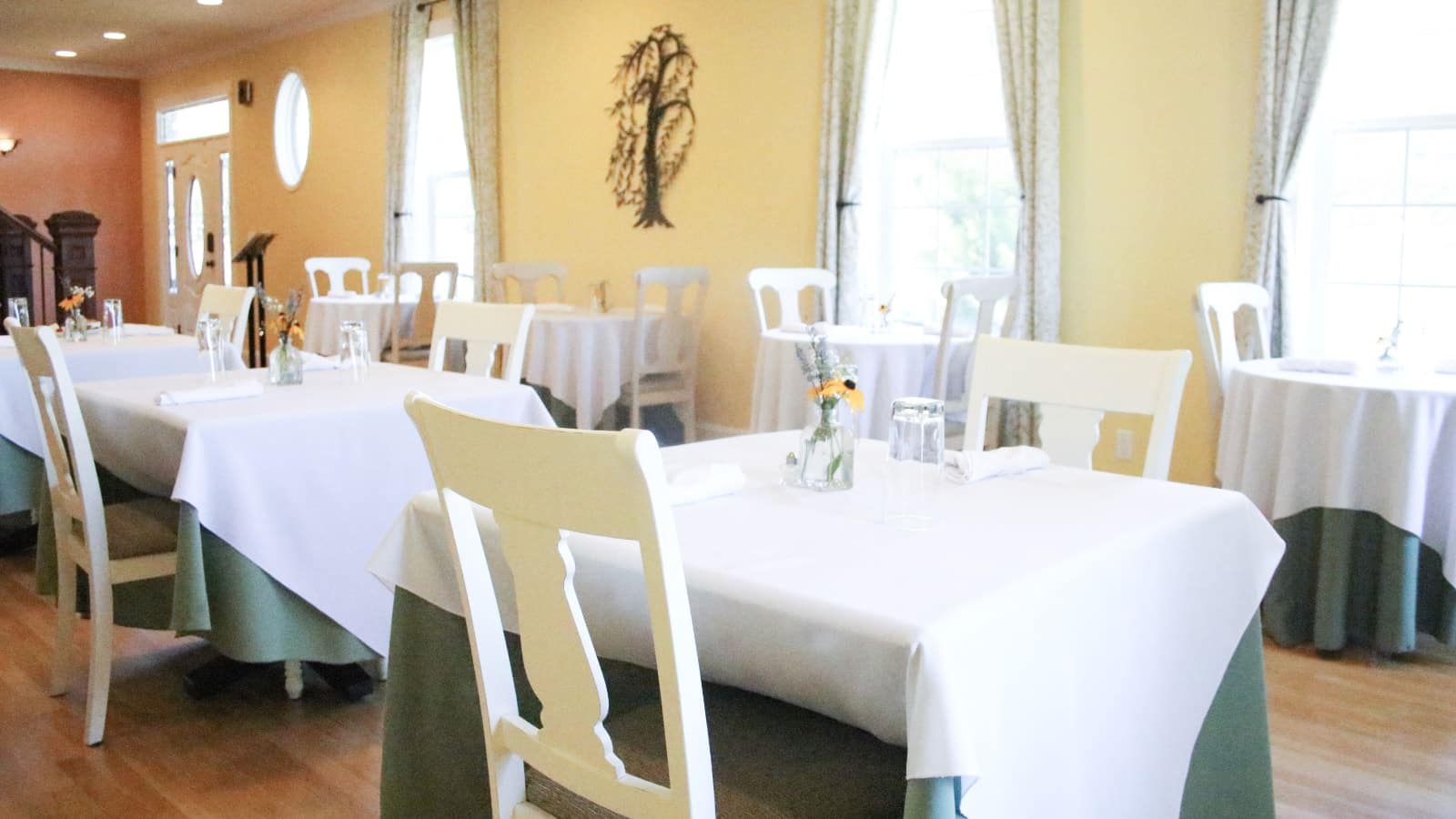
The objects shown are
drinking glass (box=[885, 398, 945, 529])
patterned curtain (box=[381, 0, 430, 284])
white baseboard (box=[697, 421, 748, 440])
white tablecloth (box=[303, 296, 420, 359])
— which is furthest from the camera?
patterned curtain (box=[381, 0, 430, 284])

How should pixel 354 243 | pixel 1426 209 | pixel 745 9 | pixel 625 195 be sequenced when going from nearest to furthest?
1. pixel 1426 209
2. pixel 745 9
3. pixel 625 195
4. pixel 354 243

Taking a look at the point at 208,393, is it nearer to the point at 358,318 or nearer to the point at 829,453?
the point at 829,453

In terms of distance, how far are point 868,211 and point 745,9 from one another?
128 centimetres

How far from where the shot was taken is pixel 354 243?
9289mm

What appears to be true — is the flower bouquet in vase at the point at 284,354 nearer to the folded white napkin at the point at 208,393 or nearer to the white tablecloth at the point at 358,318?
the folded white napkin at the point at 208,393

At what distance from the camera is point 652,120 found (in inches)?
265

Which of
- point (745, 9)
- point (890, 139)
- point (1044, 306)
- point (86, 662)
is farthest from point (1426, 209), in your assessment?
point (86, 662)

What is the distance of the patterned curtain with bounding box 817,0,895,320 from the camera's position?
5.54 m

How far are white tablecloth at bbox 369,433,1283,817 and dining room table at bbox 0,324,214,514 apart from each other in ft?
8.83

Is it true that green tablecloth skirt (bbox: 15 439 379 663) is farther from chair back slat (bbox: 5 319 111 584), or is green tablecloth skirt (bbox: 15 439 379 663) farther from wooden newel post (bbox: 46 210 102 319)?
wooden newel post (bbox: 46 210 102 319)

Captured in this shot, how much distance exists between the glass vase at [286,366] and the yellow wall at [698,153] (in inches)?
124

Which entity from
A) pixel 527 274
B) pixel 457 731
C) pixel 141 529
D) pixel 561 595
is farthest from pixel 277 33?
pixel 561 595

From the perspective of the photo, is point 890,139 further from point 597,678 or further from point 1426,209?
point 597,678

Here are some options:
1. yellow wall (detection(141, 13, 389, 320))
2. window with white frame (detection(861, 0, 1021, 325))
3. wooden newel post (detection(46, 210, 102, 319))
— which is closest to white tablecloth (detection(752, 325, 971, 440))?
window with white frame (detection(861, 0, 1021, 325))
